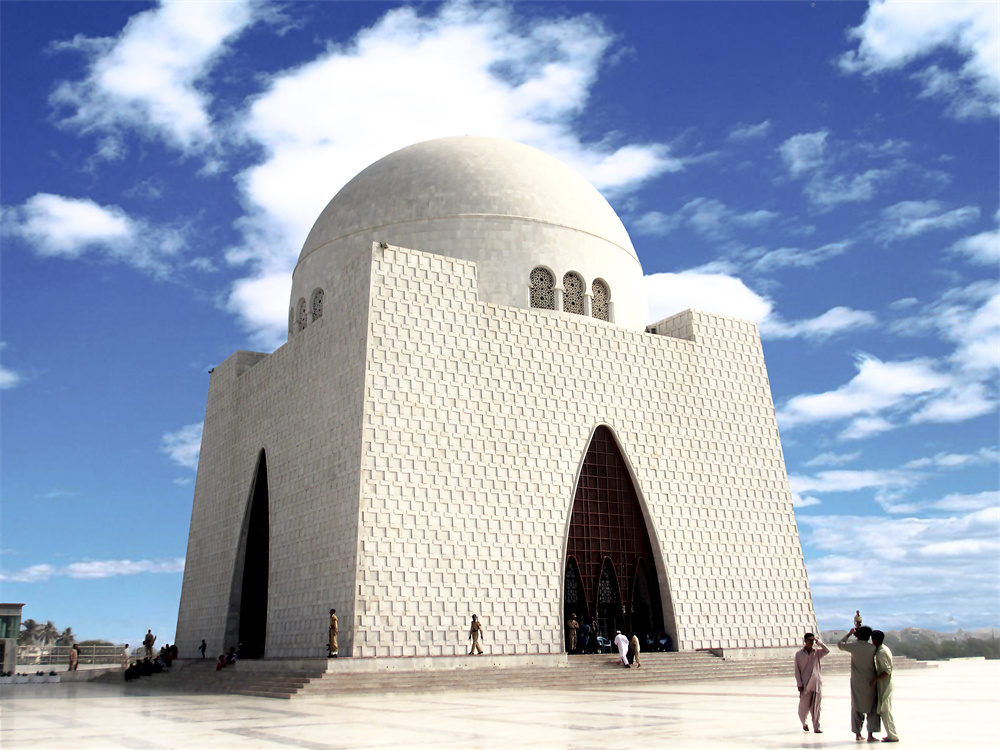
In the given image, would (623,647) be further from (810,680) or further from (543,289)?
(810,680)

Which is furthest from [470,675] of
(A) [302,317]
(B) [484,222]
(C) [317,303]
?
(A) [302,317]

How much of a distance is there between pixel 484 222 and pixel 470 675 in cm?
912

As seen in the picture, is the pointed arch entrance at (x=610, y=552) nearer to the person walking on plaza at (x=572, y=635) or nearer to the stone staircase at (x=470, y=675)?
the person walking on plaza at (x=572, y=635)

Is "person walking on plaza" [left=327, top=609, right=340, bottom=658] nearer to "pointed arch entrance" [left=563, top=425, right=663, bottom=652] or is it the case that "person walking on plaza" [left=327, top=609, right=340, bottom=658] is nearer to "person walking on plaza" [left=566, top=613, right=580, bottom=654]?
"person walking on plaza" [left=566, top=613, right=580, bottom=654]

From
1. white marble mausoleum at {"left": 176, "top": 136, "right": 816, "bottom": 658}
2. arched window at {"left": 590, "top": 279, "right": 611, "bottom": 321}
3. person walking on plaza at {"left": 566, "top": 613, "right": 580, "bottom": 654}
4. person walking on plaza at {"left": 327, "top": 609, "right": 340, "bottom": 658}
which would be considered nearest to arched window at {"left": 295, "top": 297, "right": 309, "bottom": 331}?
white marble mausoleum at {"left": 176, "top": 136, "right": 816, "bottom": 658}

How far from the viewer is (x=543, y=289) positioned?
57.6 ft

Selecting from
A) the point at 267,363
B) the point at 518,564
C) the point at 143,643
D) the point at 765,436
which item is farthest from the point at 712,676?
the point at 143,643

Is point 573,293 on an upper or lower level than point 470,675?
upper

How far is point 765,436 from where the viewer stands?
729 inches

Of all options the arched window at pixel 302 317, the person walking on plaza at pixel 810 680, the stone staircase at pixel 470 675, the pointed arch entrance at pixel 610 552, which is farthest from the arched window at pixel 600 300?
the person walking on plaza at pixel 810 680

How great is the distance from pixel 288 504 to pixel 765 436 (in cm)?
1007

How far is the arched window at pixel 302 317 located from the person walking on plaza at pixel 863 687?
1469 cm

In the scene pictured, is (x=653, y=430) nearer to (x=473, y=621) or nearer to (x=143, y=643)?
(x=473, y=621)

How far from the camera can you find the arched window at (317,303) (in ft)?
60.2
